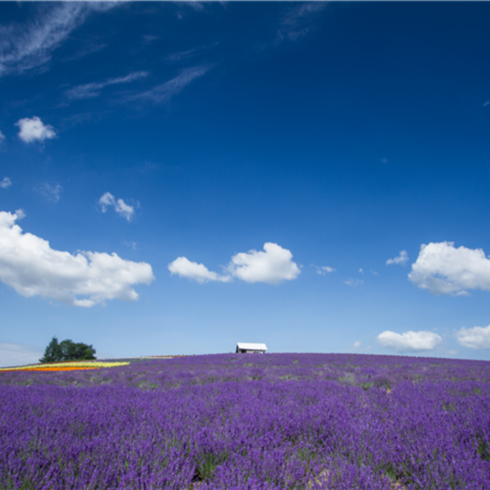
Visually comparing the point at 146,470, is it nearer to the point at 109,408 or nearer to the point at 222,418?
the point at 222,418

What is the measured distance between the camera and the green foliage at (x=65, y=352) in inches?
1271

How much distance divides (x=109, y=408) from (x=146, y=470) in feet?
6.34

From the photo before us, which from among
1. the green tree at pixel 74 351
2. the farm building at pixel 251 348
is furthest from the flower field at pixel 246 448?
the green tree at pixel 74 351

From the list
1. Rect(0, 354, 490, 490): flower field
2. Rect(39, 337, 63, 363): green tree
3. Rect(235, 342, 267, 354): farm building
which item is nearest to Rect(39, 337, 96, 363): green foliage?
Rect(39, 337, 63, 363): green tree

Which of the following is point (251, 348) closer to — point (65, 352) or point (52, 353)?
point (65, 352)

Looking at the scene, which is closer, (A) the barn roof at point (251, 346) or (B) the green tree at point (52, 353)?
(A) the barn roof at point (251, 346)

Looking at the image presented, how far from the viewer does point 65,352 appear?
106ft

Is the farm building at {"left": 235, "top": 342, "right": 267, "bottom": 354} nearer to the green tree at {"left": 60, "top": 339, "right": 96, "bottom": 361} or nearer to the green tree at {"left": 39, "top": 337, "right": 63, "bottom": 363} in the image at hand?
the green tree at {"left": 60, "top": 339, "right": 96, "bottom": 361}

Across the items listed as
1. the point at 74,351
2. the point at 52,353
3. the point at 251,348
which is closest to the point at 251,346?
the point at 251,348

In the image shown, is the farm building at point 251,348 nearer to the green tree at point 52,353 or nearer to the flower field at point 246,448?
the green tree at point 52,353

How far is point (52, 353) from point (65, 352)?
156 cm

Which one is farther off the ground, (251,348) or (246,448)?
(246,448)

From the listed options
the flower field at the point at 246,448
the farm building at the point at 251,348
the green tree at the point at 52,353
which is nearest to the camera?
the flower field at the point at 246,448

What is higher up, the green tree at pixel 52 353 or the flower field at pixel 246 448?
the flower field at pixel 246 448
